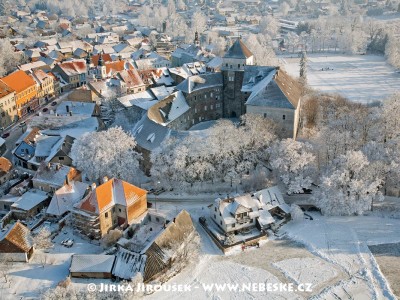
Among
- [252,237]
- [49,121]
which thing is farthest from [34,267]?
[49,121]

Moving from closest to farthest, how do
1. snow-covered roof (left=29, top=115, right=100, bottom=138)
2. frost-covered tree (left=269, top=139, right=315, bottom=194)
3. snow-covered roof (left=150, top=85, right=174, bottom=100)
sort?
frost-covered tree (left=269, top=139, right=315, bottom=194), snow-covered roof (left=29, top=115, right=100, bottom=138), snow-covered roof (left=150, top=85, right=174, bottom=100)

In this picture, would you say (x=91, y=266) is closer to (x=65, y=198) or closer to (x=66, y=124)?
(x=65, y=198)

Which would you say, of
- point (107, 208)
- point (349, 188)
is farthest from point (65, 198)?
→ point (349, 188)

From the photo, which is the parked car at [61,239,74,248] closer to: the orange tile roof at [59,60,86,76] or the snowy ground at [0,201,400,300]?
the snowy ground at [0,201,400,300]

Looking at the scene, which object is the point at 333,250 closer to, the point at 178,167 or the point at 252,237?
the point at 252,237

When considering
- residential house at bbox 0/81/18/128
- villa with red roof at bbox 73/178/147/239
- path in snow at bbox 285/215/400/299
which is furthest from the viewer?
residential house at bbox 0/81/18/128

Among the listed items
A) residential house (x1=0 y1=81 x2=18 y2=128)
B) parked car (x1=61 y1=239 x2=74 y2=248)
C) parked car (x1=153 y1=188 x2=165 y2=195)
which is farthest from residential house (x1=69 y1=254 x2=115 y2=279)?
residential house (x1=0 y1=81 x2=18 y2=128)
